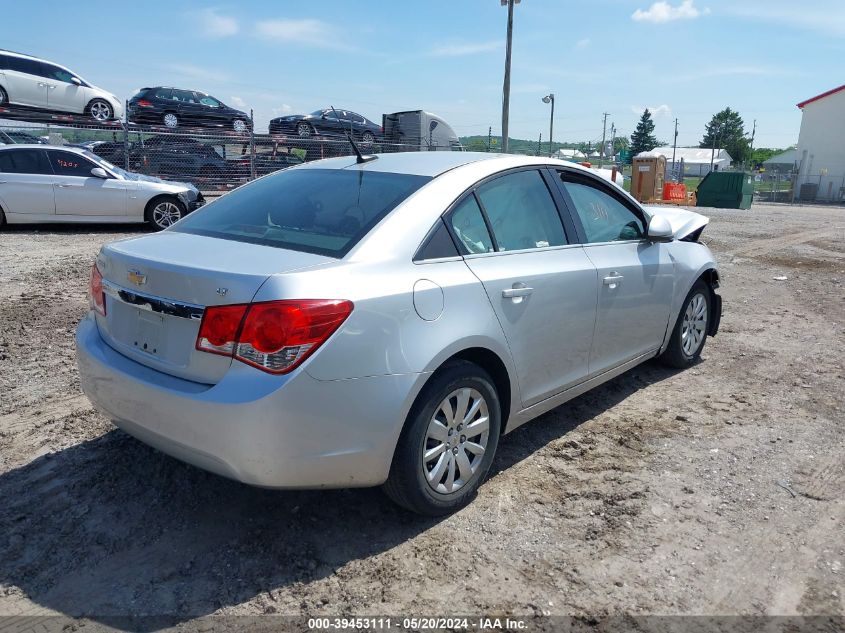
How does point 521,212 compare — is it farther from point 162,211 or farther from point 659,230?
point 162,211

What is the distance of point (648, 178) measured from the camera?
1092 inches

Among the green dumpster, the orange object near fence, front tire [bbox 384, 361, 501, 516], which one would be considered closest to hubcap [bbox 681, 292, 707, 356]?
front tire [bbox 384, 361, 501, 516]

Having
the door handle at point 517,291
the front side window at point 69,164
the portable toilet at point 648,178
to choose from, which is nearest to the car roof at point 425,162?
the door handle at point 517,291

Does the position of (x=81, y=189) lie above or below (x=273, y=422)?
above

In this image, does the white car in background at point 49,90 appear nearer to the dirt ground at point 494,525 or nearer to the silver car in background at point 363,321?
the dirt ground at point 494,525

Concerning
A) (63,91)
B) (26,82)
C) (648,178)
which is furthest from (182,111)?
(648,178)

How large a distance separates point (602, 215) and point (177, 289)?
109 inches

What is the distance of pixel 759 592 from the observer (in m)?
2.63

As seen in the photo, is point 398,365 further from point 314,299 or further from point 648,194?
point 648,194

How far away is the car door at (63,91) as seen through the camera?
59.0ft

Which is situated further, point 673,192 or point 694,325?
point 673,192

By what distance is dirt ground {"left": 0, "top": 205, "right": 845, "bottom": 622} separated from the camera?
2.57 m

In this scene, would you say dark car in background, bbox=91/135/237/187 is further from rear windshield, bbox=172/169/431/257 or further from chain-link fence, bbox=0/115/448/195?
rear windshield, bbox=172/169/431/257

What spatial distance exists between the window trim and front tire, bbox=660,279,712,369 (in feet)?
2.79
